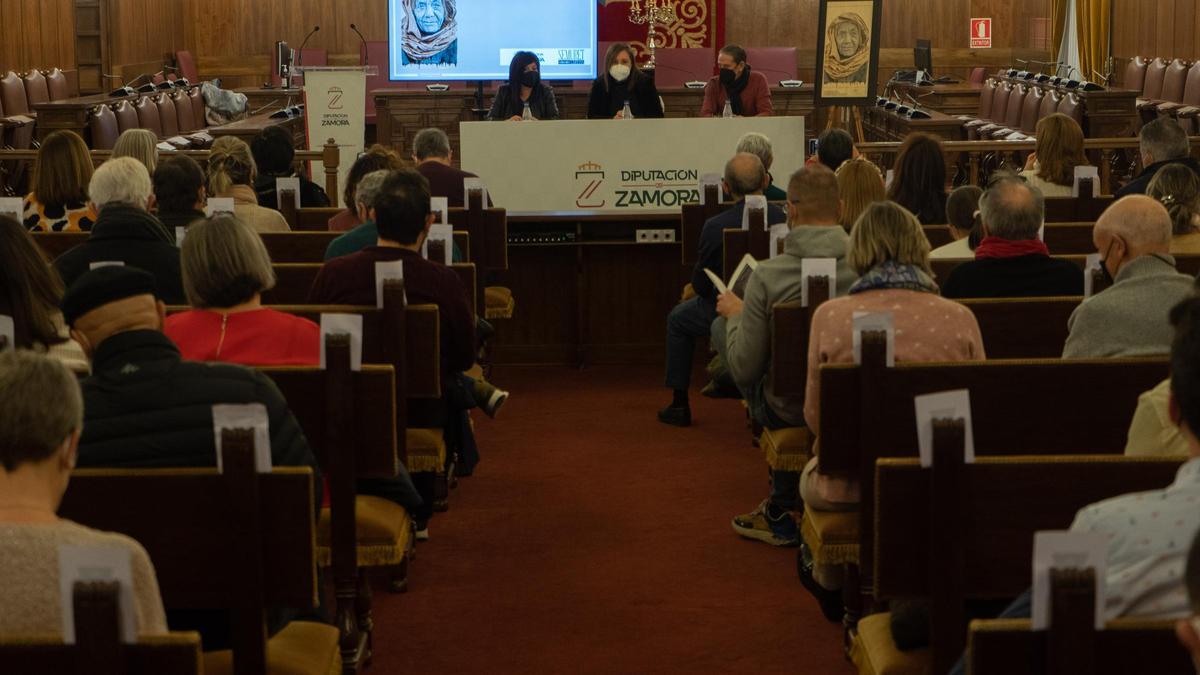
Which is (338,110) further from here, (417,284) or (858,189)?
(417,284)

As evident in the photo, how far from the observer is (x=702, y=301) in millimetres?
A: 5961

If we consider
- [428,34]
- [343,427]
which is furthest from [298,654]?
[428,34]

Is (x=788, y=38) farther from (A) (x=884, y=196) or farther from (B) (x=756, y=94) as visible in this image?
(A) (x=884, y=196)

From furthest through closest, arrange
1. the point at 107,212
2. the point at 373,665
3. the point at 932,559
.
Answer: the point at 107,212
the point at 373,665
the point at 932,559

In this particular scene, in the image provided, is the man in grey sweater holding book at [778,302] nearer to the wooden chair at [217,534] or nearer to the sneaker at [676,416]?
the sneaker at [676,416]

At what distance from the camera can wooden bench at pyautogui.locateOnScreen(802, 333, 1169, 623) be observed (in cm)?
301

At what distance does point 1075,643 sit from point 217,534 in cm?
126

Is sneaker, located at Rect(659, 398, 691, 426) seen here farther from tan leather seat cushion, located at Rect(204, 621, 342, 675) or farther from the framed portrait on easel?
tan leather seat cushion, located at Rect(204, 621, 342, 675)

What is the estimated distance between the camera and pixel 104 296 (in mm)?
2611

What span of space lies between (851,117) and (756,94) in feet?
2.15

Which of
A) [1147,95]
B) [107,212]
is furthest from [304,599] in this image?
[1147,95]

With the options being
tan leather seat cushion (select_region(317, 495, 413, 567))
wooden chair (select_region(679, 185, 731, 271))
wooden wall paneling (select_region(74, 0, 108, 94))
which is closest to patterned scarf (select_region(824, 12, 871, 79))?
wooden chair (select_region(679, 185, 731, 271))

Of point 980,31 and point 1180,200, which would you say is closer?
point 1180,200

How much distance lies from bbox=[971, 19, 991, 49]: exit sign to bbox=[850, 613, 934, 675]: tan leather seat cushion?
54.9ft
